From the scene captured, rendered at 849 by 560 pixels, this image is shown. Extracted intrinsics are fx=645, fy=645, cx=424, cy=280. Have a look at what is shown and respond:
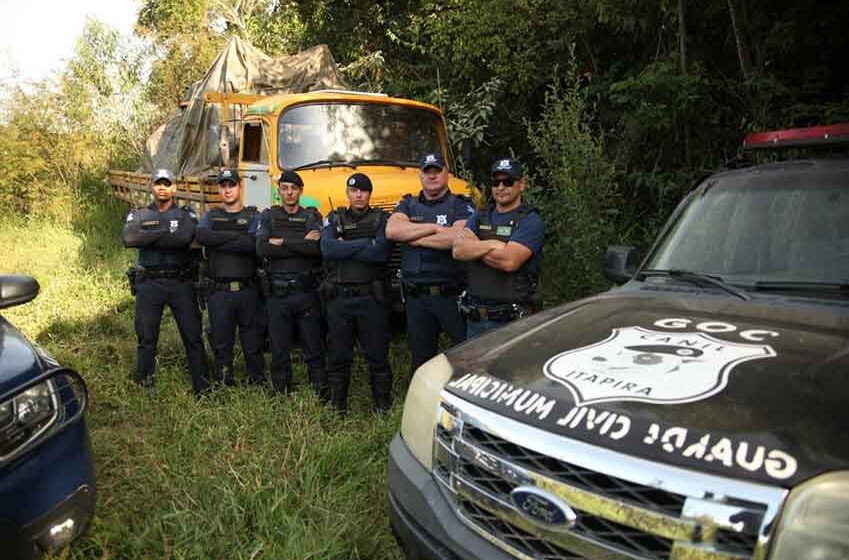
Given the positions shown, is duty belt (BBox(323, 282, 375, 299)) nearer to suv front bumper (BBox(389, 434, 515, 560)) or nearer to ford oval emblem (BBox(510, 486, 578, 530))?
suv front bumper (BBox(389, 434, 515, 560))

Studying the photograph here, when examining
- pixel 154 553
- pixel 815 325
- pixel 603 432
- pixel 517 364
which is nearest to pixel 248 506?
pixel 154 553

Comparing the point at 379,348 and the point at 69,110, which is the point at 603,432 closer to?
the point at 379,348

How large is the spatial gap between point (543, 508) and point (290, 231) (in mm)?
3354

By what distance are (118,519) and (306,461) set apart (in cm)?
89

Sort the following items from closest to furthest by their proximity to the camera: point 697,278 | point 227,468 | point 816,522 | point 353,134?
point 816,522, point 697,278, point 227,468, point 353,134

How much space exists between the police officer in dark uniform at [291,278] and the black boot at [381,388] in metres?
0.43

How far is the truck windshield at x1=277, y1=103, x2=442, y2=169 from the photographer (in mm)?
5914

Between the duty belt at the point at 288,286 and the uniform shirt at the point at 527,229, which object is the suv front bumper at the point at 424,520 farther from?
the duty belt at the point at 288,286

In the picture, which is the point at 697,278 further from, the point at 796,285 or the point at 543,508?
the point at 543,508

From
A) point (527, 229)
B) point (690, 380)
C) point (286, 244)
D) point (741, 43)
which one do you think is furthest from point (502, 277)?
point (741, 43)

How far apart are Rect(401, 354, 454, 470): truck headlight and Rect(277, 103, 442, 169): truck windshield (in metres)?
4.03

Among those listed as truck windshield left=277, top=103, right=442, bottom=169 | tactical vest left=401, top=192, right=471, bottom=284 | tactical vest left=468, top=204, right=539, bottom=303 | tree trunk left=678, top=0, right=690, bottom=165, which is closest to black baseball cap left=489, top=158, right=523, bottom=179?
tactical vest left=468, top=204, right=539, bottom=303

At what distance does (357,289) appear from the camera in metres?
4.32

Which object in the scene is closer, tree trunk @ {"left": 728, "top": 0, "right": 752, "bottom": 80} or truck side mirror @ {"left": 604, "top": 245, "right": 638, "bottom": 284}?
truck side mirror @ {"left": 604, "top": 245, "right": 638, "bottom": 284}
